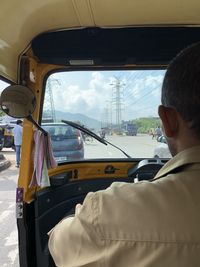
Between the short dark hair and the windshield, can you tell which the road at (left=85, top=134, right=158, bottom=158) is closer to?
the windshield

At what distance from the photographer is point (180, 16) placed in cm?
216

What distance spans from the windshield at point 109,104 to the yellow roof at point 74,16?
68cm

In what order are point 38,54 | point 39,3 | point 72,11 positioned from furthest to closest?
1. point 38,54
2. point 72,11
3. point 39,3

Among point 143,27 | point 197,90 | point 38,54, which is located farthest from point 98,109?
point 197,90

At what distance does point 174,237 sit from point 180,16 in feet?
5.45

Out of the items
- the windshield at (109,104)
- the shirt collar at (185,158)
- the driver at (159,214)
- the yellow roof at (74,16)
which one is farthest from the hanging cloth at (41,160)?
the shirt collar at (185,158)

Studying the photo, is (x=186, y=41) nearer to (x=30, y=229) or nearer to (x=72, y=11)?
(x=72, y=11)

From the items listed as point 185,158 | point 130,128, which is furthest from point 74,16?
point 185,158

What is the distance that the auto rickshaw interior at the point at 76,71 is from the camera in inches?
96.3

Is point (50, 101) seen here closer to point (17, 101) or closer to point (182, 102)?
point (17, 101)

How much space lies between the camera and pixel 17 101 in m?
2.47

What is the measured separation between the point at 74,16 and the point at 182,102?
140 cm

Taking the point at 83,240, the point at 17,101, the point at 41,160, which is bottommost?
the point at 83,240

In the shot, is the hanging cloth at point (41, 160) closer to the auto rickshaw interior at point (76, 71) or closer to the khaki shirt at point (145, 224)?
the auto rickshaw interior at point (76, 71)
